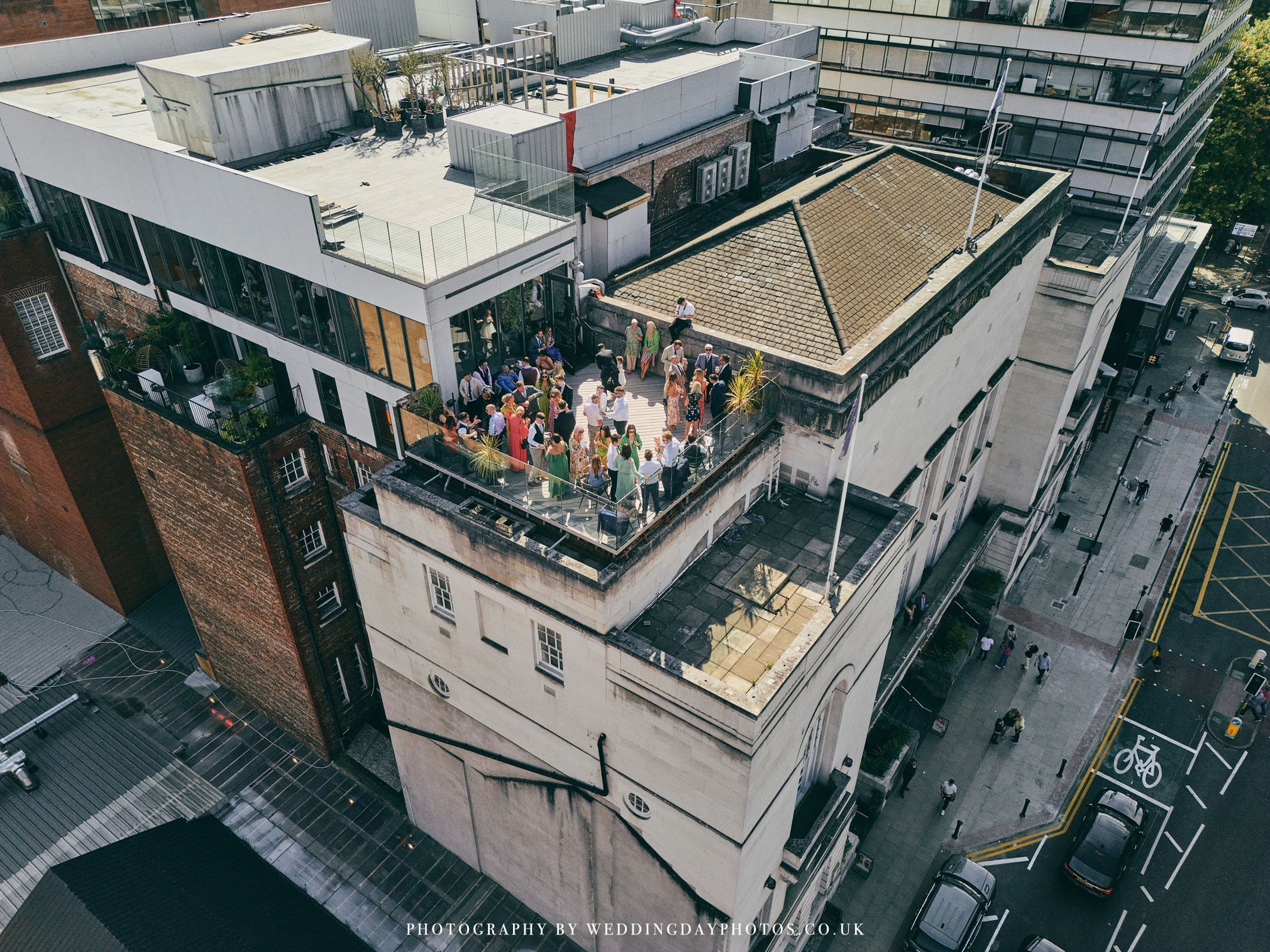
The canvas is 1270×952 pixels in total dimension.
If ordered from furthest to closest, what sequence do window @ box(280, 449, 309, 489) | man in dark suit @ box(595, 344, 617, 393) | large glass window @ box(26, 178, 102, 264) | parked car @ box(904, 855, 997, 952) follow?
1. large glass window @ box(26, 178, 102, 264)
2. window @ box(280, 449, 309, 489)
3. parked car @ box(904, 855, 997, 952)
4. man in dark suit @ box(595, 344, 617, 393)

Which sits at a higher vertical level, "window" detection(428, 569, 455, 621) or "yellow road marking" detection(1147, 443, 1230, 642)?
"window" detection(428, 569, 455, 621)

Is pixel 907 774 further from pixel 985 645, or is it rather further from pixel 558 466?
pixel 558 466

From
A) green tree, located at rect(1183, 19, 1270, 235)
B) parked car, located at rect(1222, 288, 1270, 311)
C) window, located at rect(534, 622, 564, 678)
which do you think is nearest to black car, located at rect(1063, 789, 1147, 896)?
window, located at rect(534, 622, 564, 678)

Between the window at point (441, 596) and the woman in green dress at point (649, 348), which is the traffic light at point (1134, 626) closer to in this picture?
the woman in green dress at point (649, 348)

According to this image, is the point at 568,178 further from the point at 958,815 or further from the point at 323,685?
the point at 958,815

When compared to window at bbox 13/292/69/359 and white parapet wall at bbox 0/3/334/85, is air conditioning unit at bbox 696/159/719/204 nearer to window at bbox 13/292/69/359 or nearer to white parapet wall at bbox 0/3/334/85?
white parapet wall at bbox 0/3/334/85
